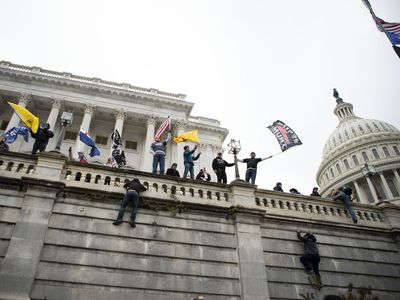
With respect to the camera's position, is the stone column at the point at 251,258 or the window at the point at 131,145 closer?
the stone column at the point at 251,258

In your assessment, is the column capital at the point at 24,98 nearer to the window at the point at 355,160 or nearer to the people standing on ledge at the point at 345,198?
the people standing on ledge at the point at 345,198

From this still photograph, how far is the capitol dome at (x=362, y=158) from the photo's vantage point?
80312 mm

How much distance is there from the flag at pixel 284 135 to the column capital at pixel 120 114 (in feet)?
66.5

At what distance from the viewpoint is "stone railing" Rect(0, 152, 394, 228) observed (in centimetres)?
1291

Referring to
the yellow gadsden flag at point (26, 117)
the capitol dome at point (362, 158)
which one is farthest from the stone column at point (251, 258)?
the capitol dome at point (362, 158)

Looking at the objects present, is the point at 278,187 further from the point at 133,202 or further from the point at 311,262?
the point at 133,202

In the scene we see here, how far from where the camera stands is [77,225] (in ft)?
39.1

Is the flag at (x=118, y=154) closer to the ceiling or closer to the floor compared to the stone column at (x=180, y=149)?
closer to the floor

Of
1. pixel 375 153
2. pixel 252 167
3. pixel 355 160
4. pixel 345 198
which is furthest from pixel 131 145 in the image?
pixel 375 153

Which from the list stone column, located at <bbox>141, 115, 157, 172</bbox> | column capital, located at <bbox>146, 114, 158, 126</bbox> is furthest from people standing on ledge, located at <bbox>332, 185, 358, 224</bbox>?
column capital, located at <bbox>146, 114, 158, 126</bbox>

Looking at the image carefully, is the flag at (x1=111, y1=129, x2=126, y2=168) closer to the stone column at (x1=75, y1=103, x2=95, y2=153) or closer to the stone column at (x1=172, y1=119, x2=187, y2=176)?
the stone column at (x1=75, y1=103, x2=95, y2=153)

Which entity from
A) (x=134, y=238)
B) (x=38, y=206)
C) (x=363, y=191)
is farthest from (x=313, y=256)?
(x=363, y=191)

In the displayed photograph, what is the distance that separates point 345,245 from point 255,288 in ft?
16.2

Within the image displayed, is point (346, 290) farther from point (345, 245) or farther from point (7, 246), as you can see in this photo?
point (7, 246)
